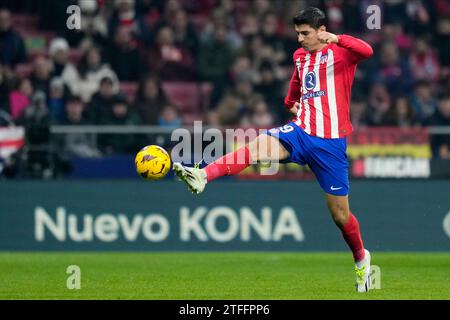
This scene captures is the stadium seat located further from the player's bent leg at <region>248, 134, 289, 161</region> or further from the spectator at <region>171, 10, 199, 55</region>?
the player's bent leg at <region>248, 134, 289, 161</region>

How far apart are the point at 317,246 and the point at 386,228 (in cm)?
A: 98

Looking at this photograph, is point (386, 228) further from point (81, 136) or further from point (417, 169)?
point (81, 136)

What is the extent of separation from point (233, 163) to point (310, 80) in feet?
3.56

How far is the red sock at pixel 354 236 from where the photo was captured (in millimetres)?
9867

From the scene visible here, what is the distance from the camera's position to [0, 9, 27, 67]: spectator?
18047 millimetres

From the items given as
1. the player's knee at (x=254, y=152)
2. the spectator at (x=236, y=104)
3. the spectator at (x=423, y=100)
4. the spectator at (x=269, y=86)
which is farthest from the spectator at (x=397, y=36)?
the player's knee at (x=254, y=152)

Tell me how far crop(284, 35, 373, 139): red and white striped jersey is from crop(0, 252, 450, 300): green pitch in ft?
4.68

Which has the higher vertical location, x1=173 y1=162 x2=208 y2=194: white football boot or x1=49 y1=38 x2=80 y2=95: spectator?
x1=49 y1=38 x2=80 y2=95: spectator

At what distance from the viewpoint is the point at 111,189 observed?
1536 centimetres

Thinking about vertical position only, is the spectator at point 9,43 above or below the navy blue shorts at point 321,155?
above

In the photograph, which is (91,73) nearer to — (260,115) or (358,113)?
(260,115)

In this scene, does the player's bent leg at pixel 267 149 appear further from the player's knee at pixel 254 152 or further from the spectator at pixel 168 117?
the spectator at pixel 168 117

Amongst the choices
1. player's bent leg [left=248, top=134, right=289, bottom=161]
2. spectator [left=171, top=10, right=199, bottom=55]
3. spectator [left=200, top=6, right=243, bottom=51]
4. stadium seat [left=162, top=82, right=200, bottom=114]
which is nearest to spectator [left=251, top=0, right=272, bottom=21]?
spectator [left=200, top=6, right=243, bottom=51]

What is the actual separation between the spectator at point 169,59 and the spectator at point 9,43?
2.14m
